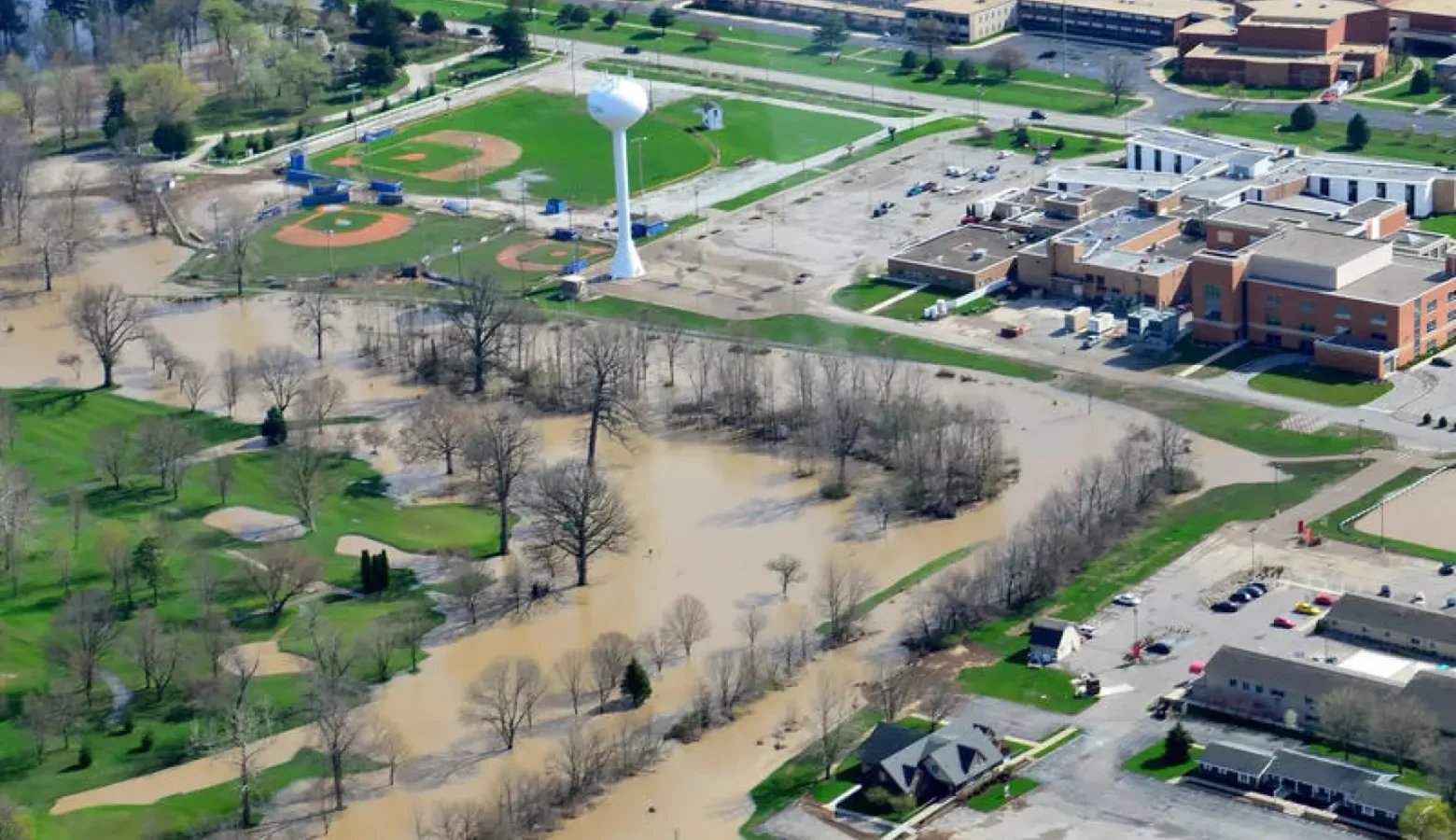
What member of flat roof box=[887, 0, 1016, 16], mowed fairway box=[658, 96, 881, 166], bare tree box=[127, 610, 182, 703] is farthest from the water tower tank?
bare tree box=[127, 610, 182, 703]

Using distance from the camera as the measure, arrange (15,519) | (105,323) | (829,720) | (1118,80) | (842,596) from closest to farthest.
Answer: (829,720)
(842,596)
(15,519)
(105,323)
(1118,80)

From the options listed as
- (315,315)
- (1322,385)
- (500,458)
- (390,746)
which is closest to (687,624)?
(390,746)

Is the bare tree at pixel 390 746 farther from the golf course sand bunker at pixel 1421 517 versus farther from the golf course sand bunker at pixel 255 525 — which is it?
the golf course sand bunker at pixel 1421 517

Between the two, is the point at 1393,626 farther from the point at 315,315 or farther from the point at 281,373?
the point at 315,315

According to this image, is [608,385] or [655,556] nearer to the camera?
[655,556]

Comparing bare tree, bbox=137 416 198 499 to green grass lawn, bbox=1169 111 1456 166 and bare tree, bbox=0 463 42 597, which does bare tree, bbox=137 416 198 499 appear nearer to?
bare tree, bbox=0 463 42 597

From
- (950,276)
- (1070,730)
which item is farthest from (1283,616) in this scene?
(950,276)

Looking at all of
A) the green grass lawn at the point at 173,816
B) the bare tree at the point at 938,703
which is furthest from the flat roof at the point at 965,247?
the green grass lawn at the point at 173,816
